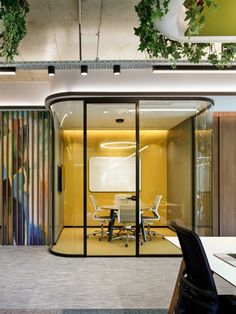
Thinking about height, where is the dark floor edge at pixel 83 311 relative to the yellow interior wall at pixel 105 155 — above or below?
below

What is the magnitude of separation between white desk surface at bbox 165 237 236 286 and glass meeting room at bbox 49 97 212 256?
10.4ft

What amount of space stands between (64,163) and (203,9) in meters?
4.80

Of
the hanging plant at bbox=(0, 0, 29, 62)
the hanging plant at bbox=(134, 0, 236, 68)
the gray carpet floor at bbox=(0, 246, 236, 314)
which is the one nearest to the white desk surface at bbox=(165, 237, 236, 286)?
the gray carpet floor at bbox=(0, 246, 236, 314)

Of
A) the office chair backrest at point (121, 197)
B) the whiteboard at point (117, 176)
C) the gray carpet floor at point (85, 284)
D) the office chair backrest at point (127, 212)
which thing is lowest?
the gray carpet floor at point (85, 284)

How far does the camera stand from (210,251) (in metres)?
3.14

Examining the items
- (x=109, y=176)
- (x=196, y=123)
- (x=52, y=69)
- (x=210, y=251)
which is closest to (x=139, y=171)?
(x=109, y=176)

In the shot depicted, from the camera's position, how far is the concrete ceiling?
4.61 metres

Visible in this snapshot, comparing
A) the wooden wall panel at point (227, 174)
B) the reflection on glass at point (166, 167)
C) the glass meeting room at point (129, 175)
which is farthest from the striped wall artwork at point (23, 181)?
the wooden wall panel at point (227, 174)

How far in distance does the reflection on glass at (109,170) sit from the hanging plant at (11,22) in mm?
3519

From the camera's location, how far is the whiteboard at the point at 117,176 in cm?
688

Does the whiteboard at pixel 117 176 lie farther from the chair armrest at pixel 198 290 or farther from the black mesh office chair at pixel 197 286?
the chair armrest at pixel 198 290

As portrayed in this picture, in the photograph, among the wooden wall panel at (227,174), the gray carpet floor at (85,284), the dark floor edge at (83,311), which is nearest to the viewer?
the dark floor edge at (83,311)

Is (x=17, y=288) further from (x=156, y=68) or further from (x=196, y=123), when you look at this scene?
(x=196, y=123)

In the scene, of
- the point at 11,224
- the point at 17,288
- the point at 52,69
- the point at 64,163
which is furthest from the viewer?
the point at 11,224
